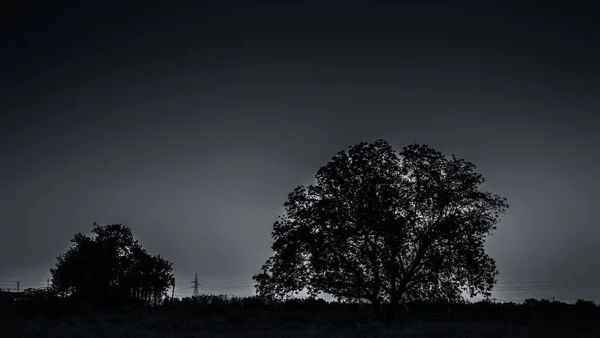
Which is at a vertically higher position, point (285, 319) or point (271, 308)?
point (271, 308)

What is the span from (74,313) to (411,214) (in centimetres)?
3384

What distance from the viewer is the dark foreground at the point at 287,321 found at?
27938 mm

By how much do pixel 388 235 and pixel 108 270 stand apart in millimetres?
44748

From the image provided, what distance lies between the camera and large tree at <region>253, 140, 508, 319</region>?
35.1 metres

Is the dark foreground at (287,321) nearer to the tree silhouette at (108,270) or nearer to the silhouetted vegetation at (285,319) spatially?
the silhouetted vegetation at (285,319)

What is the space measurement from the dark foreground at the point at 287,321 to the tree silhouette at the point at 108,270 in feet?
40.0

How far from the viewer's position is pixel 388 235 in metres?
34.9

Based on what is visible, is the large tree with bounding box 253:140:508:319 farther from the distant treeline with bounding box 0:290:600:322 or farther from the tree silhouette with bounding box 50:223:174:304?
the tree silhouette with bounding box 50:223:174:304

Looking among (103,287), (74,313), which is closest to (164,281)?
(103,287)

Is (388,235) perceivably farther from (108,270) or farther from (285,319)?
(108,270)

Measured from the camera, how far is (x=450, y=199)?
1410 inches

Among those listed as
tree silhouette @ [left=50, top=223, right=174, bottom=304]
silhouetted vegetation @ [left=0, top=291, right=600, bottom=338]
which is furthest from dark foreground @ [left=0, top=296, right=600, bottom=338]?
tree silhouette @ [left=50, top=223, right=174, bottom=304]

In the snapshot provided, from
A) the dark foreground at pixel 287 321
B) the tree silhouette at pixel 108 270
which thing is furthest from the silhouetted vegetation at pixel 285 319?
the tree silhouette at pixel 108 270

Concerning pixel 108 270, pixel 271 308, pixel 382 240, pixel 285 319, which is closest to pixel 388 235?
pixel 382 240
